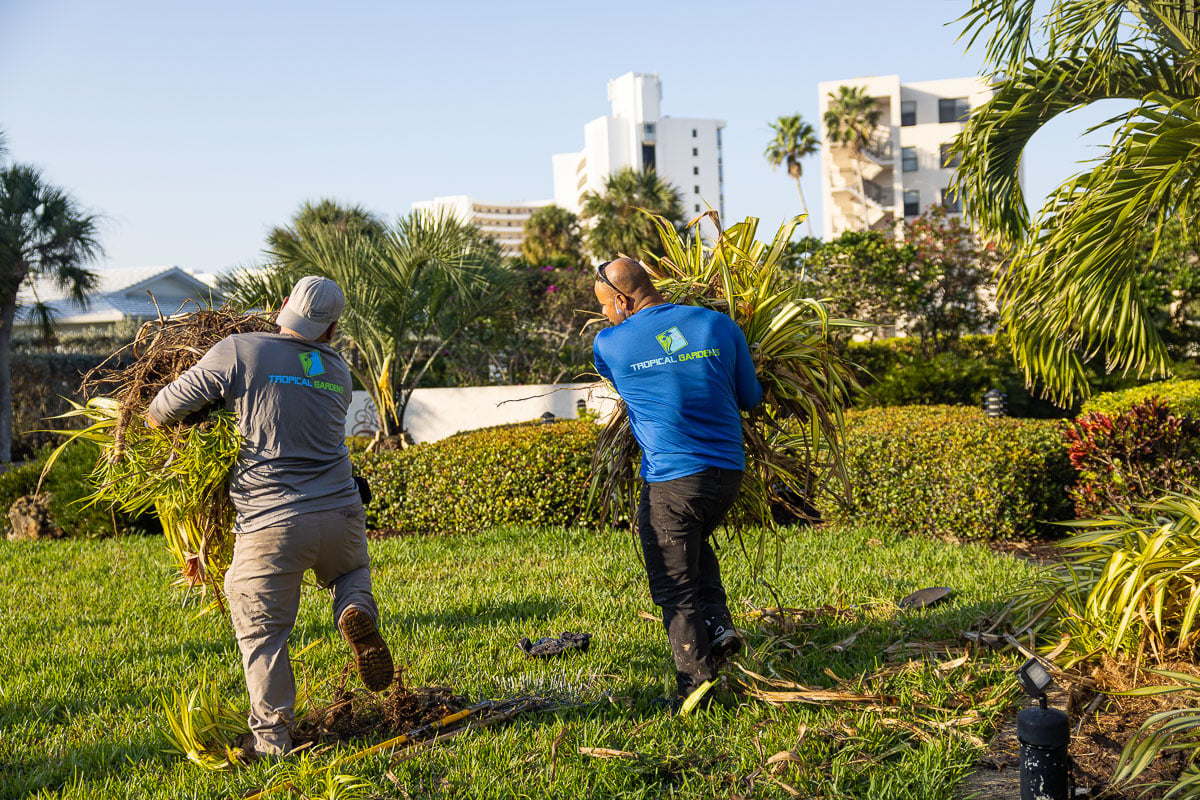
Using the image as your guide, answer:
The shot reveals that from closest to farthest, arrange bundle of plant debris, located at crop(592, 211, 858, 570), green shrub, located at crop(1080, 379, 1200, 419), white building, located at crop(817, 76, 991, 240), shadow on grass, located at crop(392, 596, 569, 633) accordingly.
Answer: bundle of plant debris, located at crop(592, 211, 858, 570), shadow on grass, located at crop(392, 596, 569, 633), green shrub, located at crop(1080, 379, 1200, 419), white building, located at crop(817, 76, 991, 240)

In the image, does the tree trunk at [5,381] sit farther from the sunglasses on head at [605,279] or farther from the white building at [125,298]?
the sunglasses on head at [605,279]

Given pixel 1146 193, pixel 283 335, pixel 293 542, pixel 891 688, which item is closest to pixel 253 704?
pixel 293 542

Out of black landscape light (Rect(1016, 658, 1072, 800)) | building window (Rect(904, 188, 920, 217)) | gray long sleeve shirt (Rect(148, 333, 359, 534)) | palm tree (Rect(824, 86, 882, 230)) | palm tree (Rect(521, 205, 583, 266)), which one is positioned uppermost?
palm tree (Rect(824, 86, 882, 230))

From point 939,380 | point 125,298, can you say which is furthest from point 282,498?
point 125,298

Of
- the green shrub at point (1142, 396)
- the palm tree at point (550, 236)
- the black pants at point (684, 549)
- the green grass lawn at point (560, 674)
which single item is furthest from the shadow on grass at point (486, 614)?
the palm tree at point (550, 236)

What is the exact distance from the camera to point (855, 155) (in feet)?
176

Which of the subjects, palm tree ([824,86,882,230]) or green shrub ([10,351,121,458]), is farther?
palm tree ([824,86,882,230])

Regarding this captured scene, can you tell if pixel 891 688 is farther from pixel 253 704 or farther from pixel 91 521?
pixel 91 521

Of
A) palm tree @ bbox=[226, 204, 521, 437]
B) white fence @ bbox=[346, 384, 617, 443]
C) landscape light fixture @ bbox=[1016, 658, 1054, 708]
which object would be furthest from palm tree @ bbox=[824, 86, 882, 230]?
landscape light fixture @ bbox=[1016, 658, 1054, 708]

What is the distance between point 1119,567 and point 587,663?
2.62 m

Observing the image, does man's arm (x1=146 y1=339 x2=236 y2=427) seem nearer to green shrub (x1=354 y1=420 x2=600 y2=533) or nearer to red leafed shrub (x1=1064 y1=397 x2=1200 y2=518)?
green shrub (x1=354 y1=420 x2=600 y2=533)

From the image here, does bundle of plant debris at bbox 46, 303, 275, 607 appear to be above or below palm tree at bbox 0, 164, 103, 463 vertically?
below

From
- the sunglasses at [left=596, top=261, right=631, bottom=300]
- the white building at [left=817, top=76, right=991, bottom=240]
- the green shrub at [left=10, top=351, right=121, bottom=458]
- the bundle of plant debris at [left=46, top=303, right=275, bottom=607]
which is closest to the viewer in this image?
the bundle of plant debris at [left=46, top=303, right=275, bottom=607]

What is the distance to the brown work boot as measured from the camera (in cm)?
368
